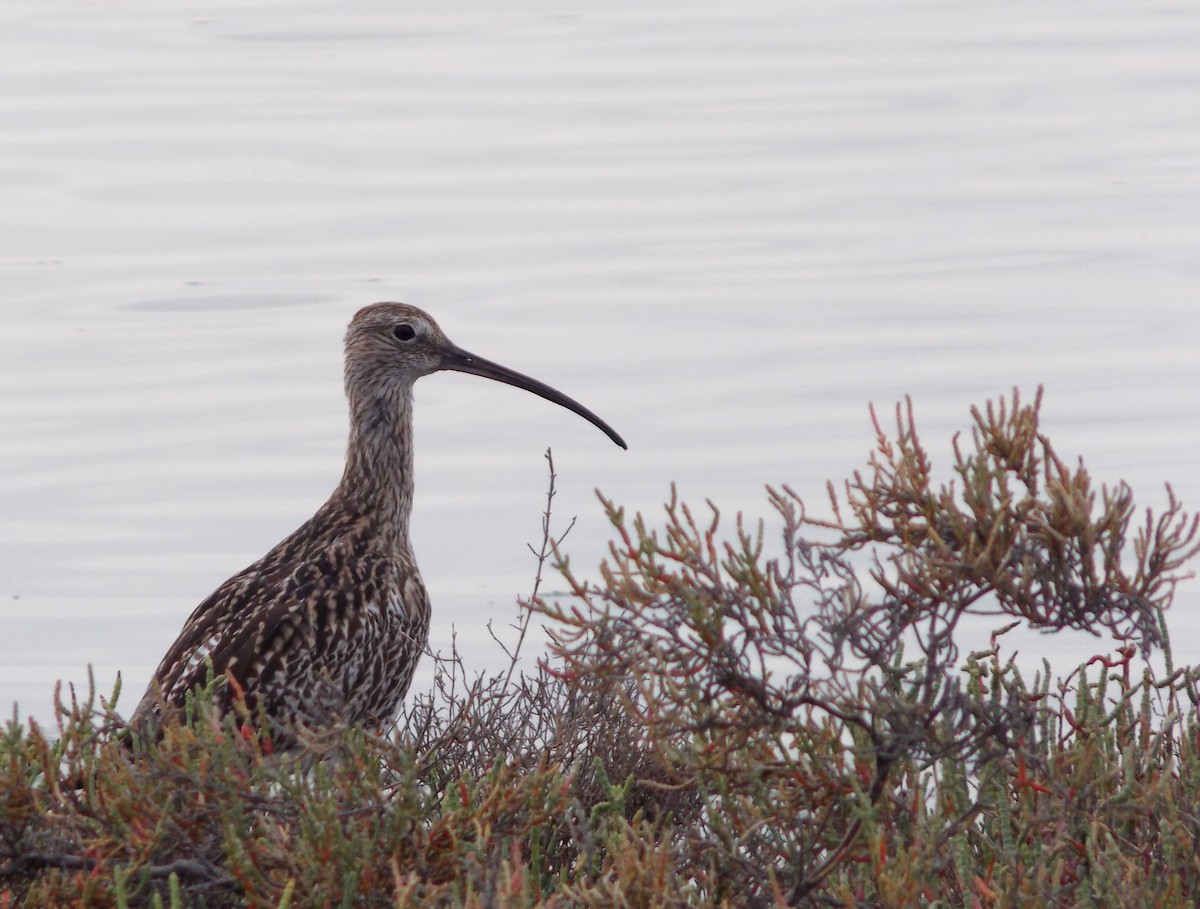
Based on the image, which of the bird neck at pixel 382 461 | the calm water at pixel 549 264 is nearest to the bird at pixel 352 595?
the bird neck at pixel 382 461

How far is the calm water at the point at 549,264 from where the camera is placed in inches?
657

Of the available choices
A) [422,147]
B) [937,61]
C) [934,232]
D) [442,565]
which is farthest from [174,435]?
[937,61]

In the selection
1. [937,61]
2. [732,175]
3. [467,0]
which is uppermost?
[467,0]

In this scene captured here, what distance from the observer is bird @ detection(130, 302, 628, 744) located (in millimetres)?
7074

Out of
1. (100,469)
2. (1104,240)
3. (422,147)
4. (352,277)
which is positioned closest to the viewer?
(100,469)

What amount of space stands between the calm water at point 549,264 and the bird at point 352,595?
17.0ft

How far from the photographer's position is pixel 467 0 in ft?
153

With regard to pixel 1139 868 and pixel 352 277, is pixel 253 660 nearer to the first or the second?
pixel 1139 868

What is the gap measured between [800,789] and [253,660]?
2.63m

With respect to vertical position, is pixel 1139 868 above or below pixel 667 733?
below

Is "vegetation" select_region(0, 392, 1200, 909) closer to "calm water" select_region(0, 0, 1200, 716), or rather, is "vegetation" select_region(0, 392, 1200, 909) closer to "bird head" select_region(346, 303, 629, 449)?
"bird head" select_region(346, 303, 629, 449)

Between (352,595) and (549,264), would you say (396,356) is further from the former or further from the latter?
(549,264)

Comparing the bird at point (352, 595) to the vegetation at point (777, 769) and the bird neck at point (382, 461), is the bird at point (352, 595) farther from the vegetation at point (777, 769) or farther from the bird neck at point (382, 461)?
the vegetation at point (777, 769)

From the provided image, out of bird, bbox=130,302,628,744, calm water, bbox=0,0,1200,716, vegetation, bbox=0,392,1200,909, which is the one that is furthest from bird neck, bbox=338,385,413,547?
calm water, bbox=0,0,1200,716
